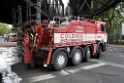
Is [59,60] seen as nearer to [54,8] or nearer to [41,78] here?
[41,78]

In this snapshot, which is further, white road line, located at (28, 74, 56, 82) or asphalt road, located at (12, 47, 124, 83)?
white road line, located at (28, 74, 56, 82)

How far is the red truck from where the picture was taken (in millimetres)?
10666

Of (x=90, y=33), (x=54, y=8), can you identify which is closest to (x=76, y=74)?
(x=90, y=33)

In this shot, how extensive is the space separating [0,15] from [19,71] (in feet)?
62.4

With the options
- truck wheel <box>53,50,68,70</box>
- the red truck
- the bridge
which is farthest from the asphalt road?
the bridge

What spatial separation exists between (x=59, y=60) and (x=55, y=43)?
3.01 feet

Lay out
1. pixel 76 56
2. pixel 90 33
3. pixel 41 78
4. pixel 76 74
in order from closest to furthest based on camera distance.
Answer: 1. pixel 41 78
2. pixel 76 74
3. pixel 76 56
4. pixel 90 33

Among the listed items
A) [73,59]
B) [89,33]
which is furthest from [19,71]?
[89,33]

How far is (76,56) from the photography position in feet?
40.8

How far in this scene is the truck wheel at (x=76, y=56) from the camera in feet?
39.8

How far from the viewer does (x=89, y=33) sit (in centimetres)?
1366

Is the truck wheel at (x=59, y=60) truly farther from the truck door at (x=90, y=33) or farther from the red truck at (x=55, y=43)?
the truck door at (x=90, y=33)

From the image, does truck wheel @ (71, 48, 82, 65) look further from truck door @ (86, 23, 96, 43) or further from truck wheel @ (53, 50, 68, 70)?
truck door @ (86, 23, 96, 43)

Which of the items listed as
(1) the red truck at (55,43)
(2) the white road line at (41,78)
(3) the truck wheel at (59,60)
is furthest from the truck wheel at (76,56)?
(2) the white road line at (41,78)
